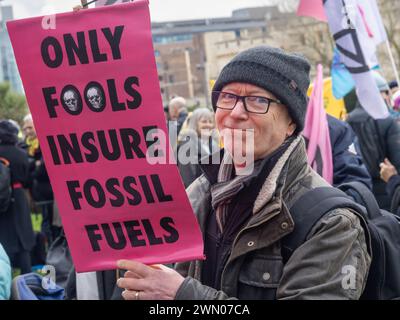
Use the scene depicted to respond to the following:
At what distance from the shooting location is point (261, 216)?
1.96 meters

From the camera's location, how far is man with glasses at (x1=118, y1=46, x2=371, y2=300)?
1866 millimetres

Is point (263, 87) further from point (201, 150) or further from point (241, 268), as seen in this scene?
point (201, 150)

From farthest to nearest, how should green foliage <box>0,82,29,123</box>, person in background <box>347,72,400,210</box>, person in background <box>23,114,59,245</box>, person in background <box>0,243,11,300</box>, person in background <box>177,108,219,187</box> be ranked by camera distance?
green foliage <box>0,82,29,123</box>
person in background <box>23,114,59,245</box>
person in background <box>177,108,219,187</box>
person in background <box>347,72,400,210</box>
person in background <box>0,243,11,300</box>

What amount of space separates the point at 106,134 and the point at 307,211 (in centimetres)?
63

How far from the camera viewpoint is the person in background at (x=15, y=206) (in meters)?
6.82

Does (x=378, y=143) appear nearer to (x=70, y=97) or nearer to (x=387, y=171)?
(x=387, y=171)

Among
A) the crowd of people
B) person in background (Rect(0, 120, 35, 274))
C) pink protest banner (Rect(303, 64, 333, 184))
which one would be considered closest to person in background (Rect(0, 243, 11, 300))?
the crowd of people

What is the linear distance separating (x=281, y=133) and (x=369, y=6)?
369 centimetres

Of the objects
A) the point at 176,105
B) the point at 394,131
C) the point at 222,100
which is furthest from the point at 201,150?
the point at 222,100

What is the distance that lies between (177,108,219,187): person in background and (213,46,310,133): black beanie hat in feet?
7.57

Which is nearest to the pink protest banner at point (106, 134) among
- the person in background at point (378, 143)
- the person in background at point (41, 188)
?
the person in background at point (378, 143)

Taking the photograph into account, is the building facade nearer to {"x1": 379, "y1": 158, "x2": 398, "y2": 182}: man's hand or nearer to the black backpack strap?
the black backpack strap

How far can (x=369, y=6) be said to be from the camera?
5.44m

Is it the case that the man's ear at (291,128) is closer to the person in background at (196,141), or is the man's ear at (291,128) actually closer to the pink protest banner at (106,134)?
the pink protest banner at (106,134)
